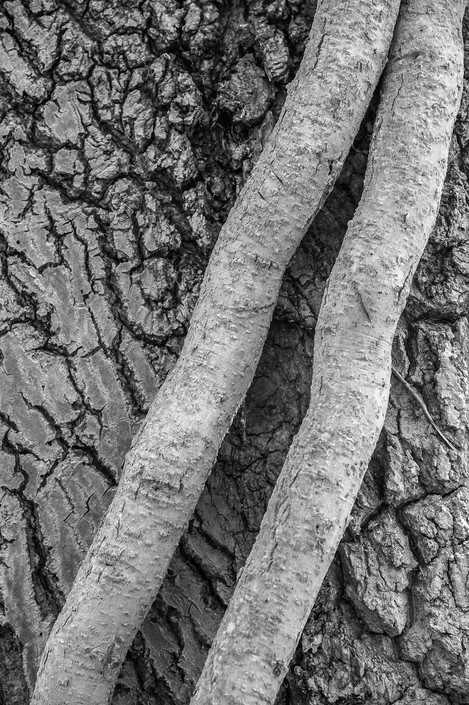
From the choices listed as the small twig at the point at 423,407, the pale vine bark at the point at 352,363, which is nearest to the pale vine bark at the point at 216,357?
the pale vine bark at the point at 352,363

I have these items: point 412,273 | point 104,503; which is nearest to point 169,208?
point 412,273

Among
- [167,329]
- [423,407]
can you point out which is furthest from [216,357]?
[423,407]

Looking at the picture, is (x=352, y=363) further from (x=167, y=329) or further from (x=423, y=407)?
(x=167, y=329)

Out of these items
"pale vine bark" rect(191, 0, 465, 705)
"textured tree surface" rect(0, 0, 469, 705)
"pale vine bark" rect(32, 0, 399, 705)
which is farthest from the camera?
"textured tree surface" rect(0, 0, 469, 705)

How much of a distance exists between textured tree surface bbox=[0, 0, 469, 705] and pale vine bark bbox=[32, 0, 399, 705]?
0.46 feet

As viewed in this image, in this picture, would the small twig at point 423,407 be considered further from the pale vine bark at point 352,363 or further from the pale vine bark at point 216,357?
the pale vine bark at point 216,357

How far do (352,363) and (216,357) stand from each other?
1.05 ft

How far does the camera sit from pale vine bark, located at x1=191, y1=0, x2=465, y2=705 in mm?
1348

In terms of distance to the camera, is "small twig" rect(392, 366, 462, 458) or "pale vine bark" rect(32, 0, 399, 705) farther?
"small twig" rect(392, 366, 462, 458)

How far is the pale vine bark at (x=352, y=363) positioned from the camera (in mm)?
1348

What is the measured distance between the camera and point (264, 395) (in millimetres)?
1717

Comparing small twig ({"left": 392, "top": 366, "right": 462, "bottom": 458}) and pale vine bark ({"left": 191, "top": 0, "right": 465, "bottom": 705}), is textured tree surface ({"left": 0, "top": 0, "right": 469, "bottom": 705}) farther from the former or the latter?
pale vine bark ({"left": 191, "top": 0, "right": 465, "bottom": 705})

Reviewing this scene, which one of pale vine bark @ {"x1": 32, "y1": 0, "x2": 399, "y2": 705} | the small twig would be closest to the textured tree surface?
the small twig

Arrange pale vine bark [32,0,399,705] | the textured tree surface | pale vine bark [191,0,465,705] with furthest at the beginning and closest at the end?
the textured tree surface < pale vine bark [32,0,399,705] < pale vine bark [191,0,465,705]
